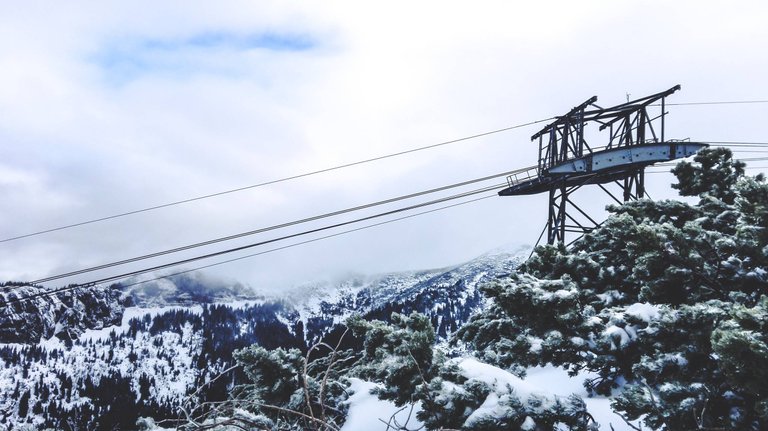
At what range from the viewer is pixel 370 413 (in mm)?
5566


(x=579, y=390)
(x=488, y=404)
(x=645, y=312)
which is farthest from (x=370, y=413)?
(x=645, y=312)

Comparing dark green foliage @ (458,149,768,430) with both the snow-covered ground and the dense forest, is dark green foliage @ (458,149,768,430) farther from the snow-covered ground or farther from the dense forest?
the snow-covered ground

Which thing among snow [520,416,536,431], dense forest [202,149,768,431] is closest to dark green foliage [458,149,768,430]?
dense forest [202,149,768,431]

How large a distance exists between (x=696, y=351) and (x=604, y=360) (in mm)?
1081

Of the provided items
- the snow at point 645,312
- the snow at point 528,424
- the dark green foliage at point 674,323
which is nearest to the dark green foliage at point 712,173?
the dark green foliage at point 674,323

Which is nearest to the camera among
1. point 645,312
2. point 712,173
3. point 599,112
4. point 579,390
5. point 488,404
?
point 488,404

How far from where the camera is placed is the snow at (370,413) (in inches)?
207

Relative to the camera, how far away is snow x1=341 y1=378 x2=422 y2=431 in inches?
207

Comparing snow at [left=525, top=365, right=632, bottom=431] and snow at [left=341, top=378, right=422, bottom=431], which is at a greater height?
snow at [left=341, top=378, right=422, bottom=431]

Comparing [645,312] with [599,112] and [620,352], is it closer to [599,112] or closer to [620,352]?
[620,352]

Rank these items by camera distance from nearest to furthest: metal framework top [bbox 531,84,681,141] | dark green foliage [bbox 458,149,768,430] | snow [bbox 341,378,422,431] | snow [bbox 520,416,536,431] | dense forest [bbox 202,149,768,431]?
1. dark green foliage [bbox 458,149,768,430]
2. dense forest [bbox 202,149,768,431]
3. snow [bbox 520,416,536,431]
4. snow [bbox 341,378,422,431]
5. metal framework top [bbox 531,84,681,141]

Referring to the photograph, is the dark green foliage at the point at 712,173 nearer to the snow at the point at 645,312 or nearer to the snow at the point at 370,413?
the snow at the point at 645,312

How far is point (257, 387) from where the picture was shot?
19.4ft

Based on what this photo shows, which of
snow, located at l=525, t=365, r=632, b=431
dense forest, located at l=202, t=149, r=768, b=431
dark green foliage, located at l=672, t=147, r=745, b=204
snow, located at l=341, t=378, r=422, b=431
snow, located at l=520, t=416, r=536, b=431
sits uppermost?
dark green foliage, located at l=672, t=147, r=745, b=204
